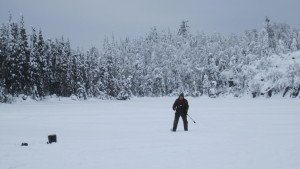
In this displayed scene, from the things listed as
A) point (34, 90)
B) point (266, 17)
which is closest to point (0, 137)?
point (34, 90)

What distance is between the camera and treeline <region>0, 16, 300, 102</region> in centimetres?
6259

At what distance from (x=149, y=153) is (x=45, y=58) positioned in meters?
59.9

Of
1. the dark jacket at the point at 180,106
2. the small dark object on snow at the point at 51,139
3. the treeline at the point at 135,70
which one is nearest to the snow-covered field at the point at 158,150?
the small dark object on snow at the point at 51,139

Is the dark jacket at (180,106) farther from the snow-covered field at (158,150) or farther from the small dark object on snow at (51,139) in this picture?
the small dark object on snow at (51,139)

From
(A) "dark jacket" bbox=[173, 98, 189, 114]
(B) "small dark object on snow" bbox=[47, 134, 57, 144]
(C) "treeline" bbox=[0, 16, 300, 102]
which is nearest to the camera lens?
(B) "small dark object on snow" bbox=[47, 134, 57, 144]

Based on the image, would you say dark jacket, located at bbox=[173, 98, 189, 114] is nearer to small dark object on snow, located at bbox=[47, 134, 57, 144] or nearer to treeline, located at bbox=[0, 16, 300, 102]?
small dark object on snow, located at bbox=[47, 134, 57, 144]

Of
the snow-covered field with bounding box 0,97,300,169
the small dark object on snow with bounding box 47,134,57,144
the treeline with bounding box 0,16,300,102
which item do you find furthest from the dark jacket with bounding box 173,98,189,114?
the treeline with bounding box 0,16,300,102

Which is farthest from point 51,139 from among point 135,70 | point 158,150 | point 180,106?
point 135,70

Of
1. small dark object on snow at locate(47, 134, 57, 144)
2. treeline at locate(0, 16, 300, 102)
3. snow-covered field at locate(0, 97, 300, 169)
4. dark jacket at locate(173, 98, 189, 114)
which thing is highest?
treeline at locate(0, 16, 300, 102)

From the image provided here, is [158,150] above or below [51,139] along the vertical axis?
below

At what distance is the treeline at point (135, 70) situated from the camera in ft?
205

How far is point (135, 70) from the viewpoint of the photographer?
109375 mm

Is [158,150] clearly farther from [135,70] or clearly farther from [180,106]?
[135,70]

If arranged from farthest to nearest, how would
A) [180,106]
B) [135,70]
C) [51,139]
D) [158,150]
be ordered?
[135,70], [180,106], [51,139], [158,150]
